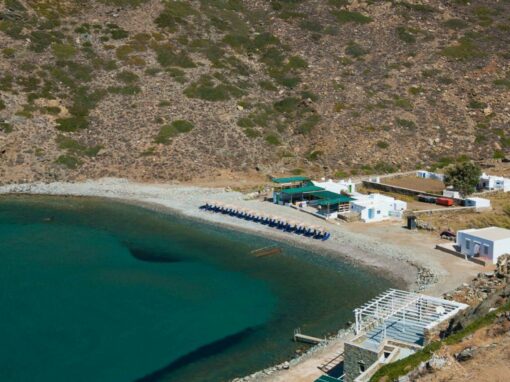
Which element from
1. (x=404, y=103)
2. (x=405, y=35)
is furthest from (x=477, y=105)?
(x=405, y=35)

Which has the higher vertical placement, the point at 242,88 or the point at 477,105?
the point at 242,88

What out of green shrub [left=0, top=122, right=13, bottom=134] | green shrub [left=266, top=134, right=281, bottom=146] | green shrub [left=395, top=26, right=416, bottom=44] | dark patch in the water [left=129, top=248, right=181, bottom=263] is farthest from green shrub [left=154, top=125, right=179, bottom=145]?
green shrub [left=395, top=26, right=416, bottom=44]

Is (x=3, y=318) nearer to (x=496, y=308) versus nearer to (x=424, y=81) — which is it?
(x=496, y=308)

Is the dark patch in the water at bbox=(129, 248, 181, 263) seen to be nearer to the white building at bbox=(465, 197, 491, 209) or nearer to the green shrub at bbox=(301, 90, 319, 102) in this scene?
the white building at bbox=(465, 197, 491, 209)

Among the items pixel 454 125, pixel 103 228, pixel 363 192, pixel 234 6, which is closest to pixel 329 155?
pixel 363 192

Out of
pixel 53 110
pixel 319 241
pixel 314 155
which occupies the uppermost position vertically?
pixel 53 110

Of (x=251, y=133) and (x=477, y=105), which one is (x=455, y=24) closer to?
(x=477, y=105)

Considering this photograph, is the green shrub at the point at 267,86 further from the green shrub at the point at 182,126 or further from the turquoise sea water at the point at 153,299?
the turquoise sea water at the point at 153,299
